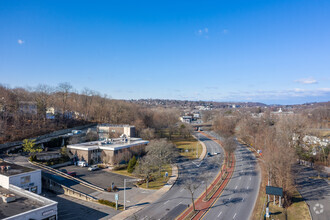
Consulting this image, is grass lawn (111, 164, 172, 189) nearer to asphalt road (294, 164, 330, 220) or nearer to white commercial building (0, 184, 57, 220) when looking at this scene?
white commercial building (0, 184, 57, 220)

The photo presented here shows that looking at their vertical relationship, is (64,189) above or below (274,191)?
below

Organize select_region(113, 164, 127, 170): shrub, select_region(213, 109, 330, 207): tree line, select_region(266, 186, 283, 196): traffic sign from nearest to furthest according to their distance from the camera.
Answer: select_region(266, 186, 283, 196): traffic sign < select_region(213, 109, 330, 207): tree line < select_region(113, 164, 127, 170): shrub

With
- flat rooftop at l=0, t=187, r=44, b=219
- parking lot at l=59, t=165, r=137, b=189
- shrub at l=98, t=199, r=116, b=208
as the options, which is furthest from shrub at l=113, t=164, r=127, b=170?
flat rooftop at l=0, t=187, r=44, b=219

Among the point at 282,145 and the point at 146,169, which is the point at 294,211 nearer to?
the point at 282,145

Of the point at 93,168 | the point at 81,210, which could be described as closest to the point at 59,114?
Result: the point at 93,168

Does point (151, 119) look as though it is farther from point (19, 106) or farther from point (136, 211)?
point (136, 211)

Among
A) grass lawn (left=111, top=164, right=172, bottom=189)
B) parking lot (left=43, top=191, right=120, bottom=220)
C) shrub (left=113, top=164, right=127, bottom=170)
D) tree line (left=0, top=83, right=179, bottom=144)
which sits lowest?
parking lot (left=43, top=191, right=120, bottom=220)

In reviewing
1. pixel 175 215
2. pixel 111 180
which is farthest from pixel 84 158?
pixel 175 215
